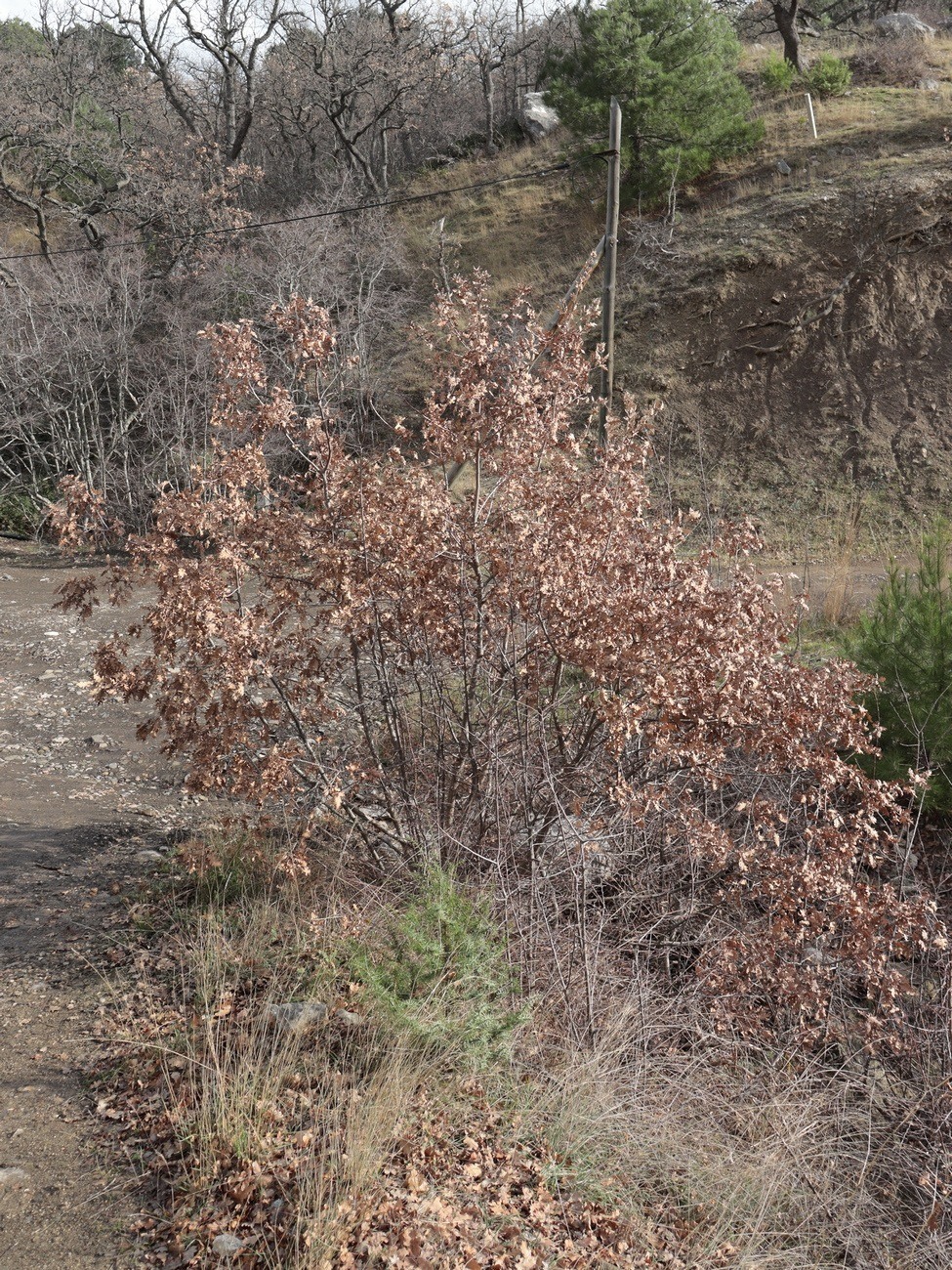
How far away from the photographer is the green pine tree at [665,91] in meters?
20.0

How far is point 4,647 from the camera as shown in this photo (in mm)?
9664

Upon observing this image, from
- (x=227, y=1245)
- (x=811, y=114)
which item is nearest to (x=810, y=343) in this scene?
(x=811, y=114)

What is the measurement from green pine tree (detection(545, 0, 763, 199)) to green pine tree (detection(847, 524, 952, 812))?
614 inches

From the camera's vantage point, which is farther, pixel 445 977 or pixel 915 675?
pixel 915 675

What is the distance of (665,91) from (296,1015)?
20.4m

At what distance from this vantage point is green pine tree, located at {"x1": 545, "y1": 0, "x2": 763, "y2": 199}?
1998 cm

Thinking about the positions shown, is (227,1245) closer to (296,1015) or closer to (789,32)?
(296,1015)

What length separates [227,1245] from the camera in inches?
113

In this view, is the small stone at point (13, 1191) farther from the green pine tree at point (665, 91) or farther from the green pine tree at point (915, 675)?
the green pine tree at point (665, 91)

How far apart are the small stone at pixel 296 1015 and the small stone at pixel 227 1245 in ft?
2.69

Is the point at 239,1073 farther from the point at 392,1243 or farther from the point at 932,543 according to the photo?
the point at 932,543

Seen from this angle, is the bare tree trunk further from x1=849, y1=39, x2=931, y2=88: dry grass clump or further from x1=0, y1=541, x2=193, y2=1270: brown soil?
x1=0, y1=541, x2=193, y2=1270: brown soil

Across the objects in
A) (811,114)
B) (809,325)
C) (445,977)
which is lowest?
(445,977)

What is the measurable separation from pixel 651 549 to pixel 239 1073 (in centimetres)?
251
